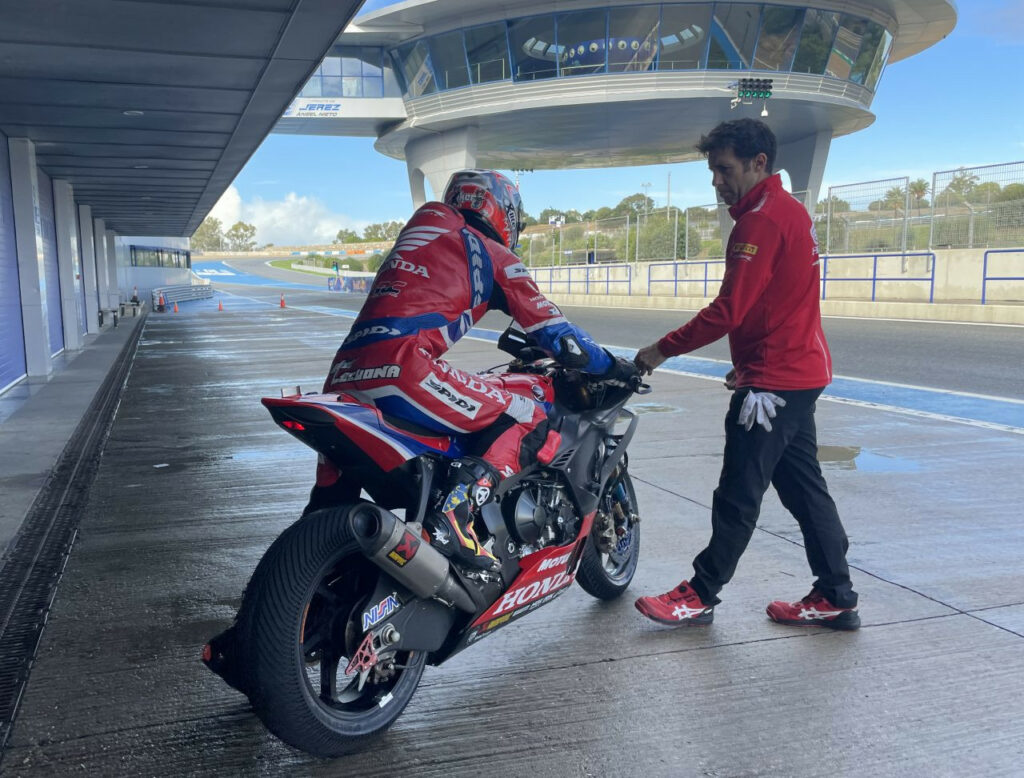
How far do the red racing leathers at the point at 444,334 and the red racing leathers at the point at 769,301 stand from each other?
0.59 metres

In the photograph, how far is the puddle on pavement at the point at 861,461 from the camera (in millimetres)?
6879

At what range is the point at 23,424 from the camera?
31.2ft

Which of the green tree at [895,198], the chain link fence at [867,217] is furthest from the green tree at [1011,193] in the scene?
the green tree at [895,198]

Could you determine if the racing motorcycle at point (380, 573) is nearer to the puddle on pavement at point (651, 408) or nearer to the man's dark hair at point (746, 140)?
the man's dark hair at point (746, 140)

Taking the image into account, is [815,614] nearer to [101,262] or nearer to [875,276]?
[875,276]

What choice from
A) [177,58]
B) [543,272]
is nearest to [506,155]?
[543,272]

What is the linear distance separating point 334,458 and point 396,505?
1.05ft

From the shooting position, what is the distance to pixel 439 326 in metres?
3.34

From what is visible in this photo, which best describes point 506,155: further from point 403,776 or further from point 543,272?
→ point 403,776

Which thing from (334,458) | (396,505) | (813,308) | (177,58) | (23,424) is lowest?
(23,424)

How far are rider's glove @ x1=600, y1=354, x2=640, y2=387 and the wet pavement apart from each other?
3.62 feet

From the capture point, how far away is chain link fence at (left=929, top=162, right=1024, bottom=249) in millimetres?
25891

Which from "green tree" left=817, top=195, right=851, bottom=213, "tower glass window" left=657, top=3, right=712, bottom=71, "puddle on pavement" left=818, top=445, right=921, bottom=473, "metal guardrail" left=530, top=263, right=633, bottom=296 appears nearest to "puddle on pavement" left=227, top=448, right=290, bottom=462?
"puddle on pavement" left=818, top=445, right=921, bottom=473

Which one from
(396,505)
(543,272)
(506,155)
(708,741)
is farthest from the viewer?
(506,155)
